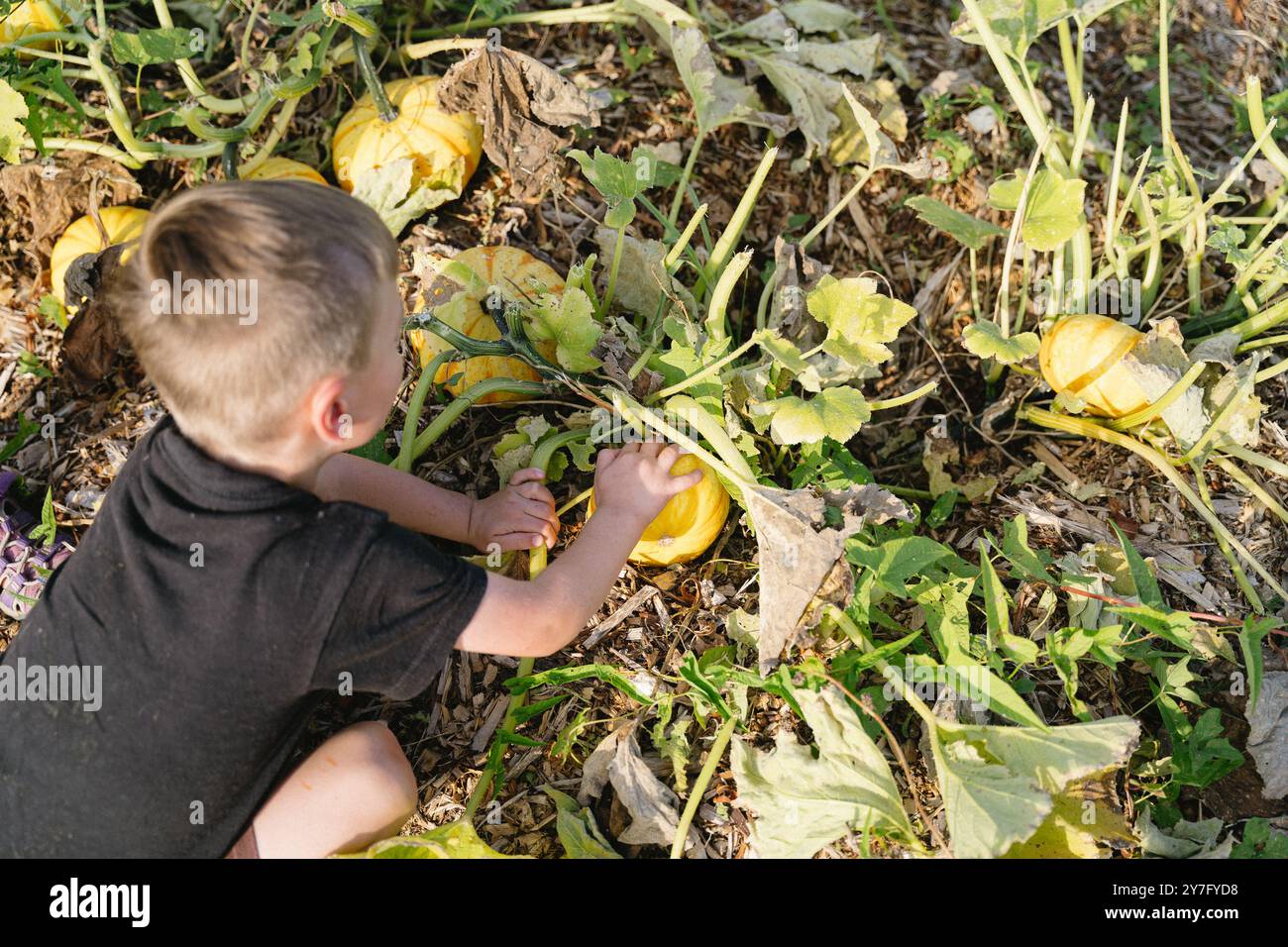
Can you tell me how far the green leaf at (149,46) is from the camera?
2572mm

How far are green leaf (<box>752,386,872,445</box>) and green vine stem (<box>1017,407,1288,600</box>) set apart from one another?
2.44ft

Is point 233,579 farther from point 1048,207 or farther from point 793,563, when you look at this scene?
point 1048,207

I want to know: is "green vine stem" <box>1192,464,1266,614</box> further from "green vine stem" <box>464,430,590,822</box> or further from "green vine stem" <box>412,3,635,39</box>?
"green vine stem" <box>412,3,635,39</box>

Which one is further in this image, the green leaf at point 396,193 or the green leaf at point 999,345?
the green leaf at point 396,193

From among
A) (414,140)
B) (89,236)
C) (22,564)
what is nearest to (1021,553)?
(414,140)

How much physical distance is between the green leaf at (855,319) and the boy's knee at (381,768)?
3.93 ft

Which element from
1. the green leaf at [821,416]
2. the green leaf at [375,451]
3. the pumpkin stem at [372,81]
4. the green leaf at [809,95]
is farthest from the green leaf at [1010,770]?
the pumpkin stem at [372,81]

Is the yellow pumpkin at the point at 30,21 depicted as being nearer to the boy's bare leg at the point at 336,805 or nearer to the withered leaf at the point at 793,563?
the boy's bare leg at the point at 336,805

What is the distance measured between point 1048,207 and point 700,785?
59.1 inches

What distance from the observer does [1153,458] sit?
251 centimetres

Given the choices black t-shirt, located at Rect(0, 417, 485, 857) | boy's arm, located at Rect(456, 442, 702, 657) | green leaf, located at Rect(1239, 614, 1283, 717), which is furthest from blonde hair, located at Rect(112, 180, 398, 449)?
green leaf, located at Rect(1239, 614, 1283, 717)

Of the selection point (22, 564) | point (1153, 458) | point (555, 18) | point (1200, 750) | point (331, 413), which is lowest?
point (22, 564)

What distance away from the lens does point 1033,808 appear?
1.82m
